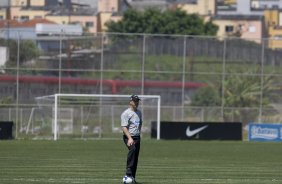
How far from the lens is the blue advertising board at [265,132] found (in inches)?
2174

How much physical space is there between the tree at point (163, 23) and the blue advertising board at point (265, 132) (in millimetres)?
58079

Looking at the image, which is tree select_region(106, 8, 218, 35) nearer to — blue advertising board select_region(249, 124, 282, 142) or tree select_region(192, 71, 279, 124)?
tree select_region(192, 71, 279, 124)

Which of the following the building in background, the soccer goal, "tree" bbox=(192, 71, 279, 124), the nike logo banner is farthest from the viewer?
the building in background

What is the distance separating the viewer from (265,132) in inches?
2210

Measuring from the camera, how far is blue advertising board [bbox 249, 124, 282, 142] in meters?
55.2

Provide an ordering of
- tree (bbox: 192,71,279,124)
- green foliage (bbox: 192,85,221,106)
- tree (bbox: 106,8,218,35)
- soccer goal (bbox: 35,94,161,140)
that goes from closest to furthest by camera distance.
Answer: soccer goal (bbox: 35,94,161,140) < tree (bbox: 192,71,279,124) < green foliage (bbox: 192,85,221,106) < tree (bbox: 106,8,218,35)

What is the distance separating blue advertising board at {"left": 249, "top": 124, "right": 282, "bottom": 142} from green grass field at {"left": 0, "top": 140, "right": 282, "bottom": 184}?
12254mm

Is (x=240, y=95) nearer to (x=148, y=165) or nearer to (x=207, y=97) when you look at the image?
(x=207, y=97)

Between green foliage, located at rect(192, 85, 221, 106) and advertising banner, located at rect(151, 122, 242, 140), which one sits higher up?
green foliage, located at rect(192, 85, 221, 106)

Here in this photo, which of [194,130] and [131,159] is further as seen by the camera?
[194,130]

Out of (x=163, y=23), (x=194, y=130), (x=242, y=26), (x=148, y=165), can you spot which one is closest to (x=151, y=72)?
→ (x=194, y=130)

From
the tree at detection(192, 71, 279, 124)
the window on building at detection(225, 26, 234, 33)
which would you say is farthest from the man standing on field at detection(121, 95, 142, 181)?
the window on building at detection(225, 26, 234, 33)

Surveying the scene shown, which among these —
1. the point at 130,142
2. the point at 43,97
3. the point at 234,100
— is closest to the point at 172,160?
the point at 130,142

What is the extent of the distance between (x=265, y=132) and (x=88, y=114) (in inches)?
436
